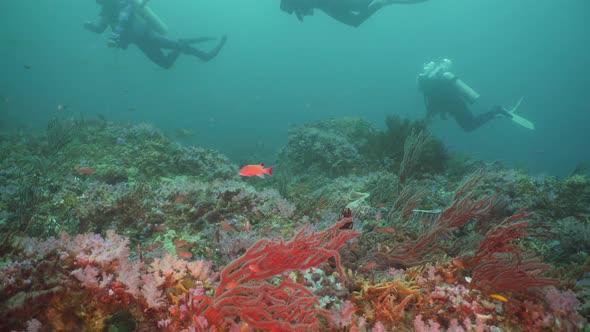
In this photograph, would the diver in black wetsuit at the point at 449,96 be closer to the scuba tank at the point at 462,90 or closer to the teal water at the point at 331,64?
the scuba tank at the point at 462,90

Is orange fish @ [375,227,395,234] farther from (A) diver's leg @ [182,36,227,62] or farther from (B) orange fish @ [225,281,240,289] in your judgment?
(A) diver's leg @ [182,36,227,62]

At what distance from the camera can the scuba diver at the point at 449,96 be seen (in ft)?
48.4

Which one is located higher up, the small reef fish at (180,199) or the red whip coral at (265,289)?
the red whip coral at (265,289)

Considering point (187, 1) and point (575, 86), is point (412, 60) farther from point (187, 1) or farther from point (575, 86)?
point (187, 1)

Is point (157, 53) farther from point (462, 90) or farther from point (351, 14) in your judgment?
point (462, 90)

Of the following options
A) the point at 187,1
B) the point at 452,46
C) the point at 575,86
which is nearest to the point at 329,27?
the point at 452,46

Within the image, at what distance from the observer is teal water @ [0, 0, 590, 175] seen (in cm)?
8619

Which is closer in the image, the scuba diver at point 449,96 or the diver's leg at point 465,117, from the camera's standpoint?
the scuba diver at point 449,96

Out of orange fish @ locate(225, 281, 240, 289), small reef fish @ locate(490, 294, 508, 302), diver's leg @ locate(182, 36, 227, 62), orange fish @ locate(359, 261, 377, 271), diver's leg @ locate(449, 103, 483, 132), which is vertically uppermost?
diver's leg @ locate(449, 103, 483, 132)

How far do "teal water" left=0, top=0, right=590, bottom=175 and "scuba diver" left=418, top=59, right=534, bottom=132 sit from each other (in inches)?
1719

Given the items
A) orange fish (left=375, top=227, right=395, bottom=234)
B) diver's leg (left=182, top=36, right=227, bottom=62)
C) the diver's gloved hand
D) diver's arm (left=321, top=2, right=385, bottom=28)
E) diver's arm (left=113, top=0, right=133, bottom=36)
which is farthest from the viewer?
diver's arm (left=321, top=2, right=385, bottom=28)

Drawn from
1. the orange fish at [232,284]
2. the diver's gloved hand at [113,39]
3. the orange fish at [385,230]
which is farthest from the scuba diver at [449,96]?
the orange fish at [232,284]

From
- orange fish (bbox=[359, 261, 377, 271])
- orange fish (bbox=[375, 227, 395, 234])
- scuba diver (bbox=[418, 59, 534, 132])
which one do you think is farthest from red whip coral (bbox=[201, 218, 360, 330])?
scuba diver (bbox=[418, 59, 534, 132])

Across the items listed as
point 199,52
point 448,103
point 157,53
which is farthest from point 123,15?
point 448,103
